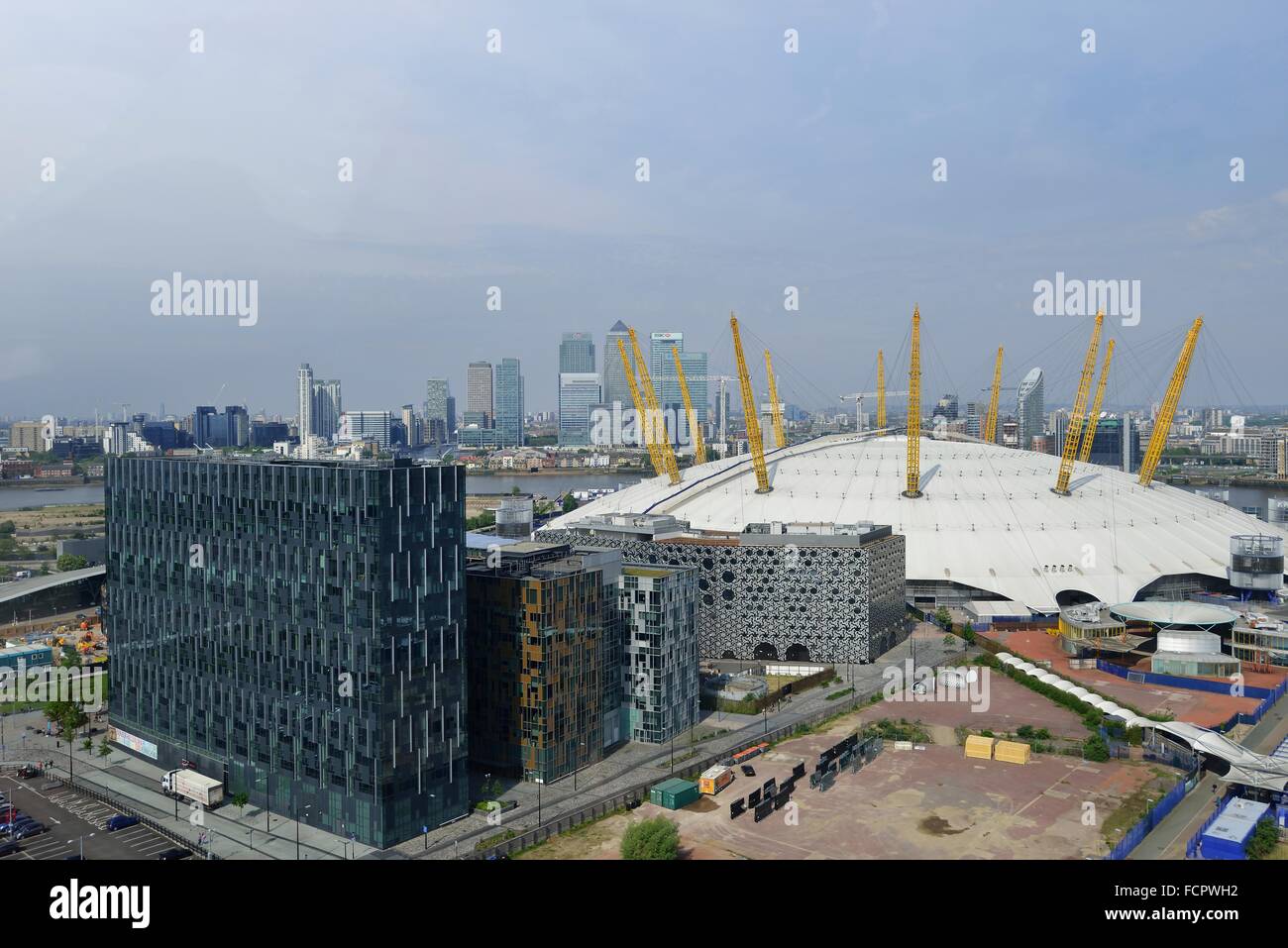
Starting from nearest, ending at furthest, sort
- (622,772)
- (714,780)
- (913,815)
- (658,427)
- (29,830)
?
(29,830), (913,815), (714,780), (622,772), (658,427)

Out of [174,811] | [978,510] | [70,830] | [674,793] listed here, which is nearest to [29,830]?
[70,830]

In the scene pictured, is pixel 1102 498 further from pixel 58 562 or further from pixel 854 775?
pixel 58 562

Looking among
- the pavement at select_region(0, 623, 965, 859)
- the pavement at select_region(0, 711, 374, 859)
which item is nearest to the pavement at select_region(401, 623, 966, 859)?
the pavement at select_region(0, 623, 965, 859)

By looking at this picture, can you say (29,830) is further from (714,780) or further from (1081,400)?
(1081,400)

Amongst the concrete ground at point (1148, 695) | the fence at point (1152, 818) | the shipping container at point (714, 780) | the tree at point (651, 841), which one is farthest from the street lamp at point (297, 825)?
the concrete ground at point (1148, 695)

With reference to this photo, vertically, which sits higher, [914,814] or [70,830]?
[914,814]

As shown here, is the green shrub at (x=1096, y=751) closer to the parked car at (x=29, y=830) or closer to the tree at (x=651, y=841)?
the tree at (x=651, y=841)

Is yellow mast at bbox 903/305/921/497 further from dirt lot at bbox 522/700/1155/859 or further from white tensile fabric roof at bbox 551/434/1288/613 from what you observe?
dirt lot at bbox 522/700/1155/859
